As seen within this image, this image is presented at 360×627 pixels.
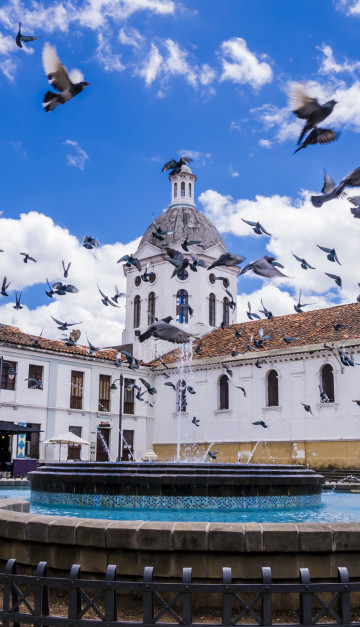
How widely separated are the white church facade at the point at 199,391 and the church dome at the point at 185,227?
0.84m

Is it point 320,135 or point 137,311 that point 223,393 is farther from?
point 320,135

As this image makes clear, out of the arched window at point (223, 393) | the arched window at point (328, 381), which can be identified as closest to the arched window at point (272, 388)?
the arched window at point (328, 381)

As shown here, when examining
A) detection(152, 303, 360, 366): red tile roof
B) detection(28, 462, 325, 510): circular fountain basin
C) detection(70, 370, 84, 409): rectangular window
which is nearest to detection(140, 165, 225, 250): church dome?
detection(152, 303, 360, 366): red tile roof

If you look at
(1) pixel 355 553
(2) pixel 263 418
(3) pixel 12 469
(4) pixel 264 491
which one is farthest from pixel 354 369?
(1) pixel 355 553

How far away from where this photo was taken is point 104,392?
3591 centimetres

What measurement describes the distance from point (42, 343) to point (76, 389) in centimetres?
316

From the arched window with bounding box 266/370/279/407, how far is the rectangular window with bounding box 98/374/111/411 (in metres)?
9.19

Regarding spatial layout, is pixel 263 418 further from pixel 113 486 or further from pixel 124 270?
pixel 113 486

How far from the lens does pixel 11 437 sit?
30500 mm

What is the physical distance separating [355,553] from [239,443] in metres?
27.8

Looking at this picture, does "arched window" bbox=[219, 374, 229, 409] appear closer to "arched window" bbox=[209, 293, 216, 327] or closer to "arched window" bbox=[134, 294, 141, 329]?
"arched window" bbox=[209, 293, 216, 327]

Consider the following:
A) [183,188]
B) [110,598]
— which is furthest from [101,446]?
[110,598]

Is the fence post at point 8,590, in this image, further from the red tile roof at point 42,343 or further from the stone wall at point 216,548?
the red tile roof at point 42,343

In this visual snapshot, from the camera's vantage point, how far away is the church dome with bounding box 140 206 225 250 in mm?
42938
